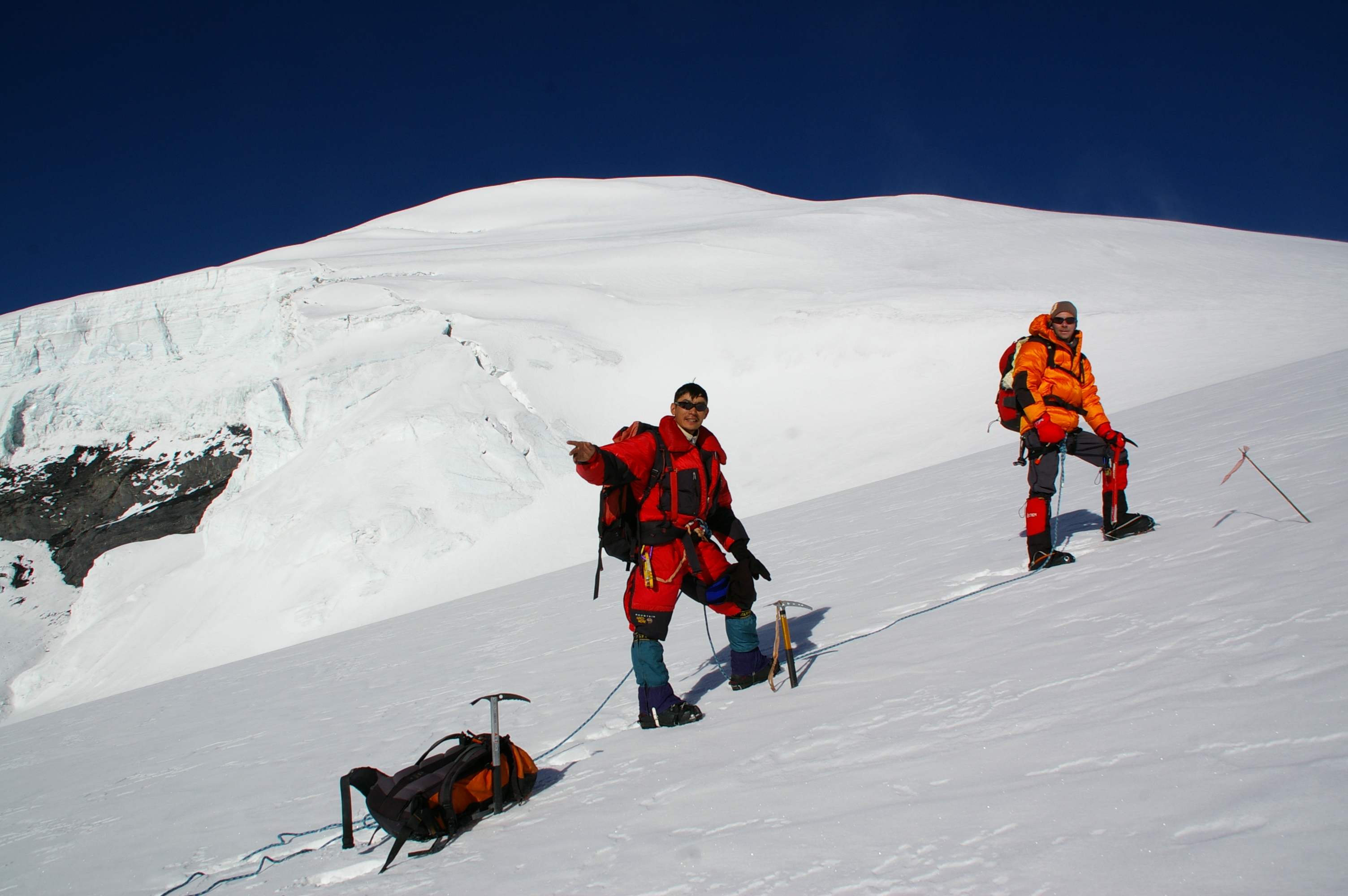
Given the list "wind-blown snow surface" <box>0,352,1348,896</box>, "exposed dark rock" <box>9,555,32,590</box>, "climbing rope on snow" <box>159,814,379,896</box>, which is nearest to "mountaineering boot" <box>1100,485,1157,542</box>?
"wind-blown snow surface" <box>0,352,1348,896</box>

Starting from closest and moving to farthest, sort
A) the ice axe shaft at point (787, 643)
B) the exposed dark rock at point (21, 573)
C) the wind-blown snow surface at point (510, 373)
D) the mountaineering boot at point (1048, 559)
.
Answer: the ice axe shaft at point (787, 643), the mountaineering boot at point (1048, 559), the wind-blown snow surface at point (510, 373), the exposed dark rock at point (21, 573)

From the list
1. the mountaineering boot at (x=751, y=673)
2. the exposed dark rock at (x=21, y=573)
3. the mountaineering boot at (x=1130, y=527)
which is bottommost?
the mountaineering boot at (x=751, y=673)

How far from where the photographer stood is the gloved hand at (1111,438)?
541cm

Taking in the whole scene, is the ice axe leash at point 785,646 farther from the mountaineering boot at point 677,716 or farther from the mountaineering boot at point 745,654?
the mountaineering boot at point 677,716

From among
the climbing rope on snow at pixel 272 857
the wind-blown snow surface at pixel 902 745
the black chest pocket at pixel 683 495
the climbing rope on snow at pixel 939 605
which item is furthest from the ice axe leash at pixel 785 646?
the climbing rope on snow at pixel 272 857

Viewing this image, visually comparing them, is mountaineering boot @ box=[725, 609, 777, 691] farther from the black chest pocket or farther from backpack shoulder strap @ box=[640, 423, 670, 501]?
backpack shoulder strap @ box=[640, 423, 670, 501]

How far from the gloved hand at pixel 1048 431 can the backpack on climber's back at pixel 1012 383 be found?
13 cm

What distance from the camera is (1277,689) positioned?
2.47 meters

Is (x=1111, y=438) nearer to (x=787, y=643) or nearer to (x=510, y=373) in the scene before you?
(x=787, y=643)

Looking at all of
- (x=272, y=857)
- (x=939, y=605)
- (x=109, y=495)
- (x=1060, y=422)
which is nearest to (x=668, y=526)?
(x=939, y=605)

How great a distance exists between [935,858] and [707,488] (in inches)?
101

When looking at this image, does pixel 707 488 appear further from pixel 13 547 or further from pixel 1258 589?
pixel 13 547

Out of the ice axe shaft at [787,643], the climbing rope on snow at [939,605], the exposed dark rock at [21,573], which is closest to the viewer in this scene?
the ice axe shaft at [787,643]

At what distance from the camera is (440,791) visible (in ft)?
11.2
